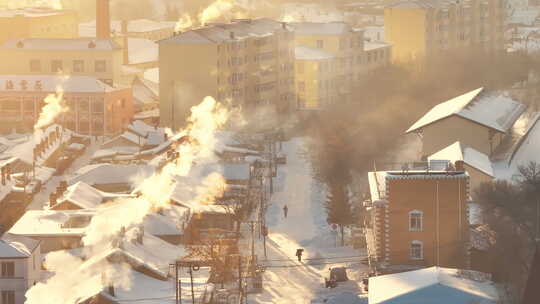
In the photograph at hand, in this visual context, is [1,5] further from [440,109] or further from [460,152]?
[460,152]

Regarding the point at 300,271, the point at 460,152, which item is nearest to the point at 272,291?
the point at 300,271

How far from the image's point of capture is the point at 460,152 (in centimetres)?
2816

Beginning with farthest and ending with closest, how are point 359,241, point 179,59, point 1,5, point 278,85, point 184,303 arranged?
1. point 1,5
2. point 278,85
3. point 179,59
4. point 359,241
5. point 184,303

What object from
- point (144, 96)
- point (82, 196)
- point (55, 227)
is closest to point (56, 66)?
point (144, 96)

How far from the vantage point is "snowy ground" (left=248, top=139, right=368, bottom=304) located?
75.8 ft

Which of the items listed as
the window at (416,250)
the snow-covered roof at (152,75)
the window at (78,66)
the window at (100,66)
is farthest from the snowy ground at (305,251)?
the snow-covered roof at (152,75)

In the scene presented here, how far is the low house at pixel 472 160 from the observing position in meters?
27.4

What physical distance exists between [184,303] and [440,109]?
13252mm

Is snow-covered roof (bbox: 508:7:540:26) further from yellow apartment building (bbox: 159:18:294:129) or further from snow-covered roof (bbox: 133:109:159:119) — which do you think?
yellow apartment building (bbox: 159:18:294:129)

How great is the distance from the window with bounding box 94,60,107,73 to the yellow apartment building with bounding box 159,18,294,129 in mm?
4377

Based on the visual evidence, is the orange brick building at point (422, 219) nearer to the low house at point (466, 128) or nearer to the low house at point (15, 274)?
the low house at point (15, 274)

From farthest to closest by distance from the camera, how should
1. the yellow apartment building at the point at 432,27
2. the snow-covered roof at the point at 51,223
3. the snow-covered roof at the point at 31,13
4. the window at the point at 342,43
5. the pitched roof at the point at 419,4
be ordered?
the snow-covered roof at the point at 31,13
the yellow apartment building at the point at 432,27
the pitched roof at the point at 419,4
the window at the point at 342,43
the snow-covered roof at the point at 51,223

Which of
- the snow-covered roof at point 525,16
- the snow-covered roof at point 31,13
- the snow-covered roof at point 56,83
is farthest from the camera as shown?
the snow-covered roof at point 525,16

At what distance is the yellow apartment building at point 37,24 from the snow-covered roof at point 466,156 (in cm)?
2716
